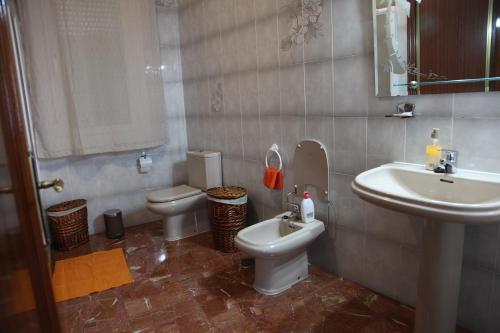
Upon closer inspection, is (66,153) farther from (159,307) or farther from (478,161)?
(478,161)

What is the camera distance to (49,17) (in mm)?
2918

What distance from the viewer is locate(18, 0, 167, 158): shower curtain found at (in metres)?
2.93

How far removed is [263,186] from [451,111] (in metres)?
1.56

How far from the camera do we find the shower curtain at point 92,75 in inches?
115

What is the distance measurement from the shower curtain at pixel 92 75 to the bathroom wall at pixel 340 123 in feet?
2.18

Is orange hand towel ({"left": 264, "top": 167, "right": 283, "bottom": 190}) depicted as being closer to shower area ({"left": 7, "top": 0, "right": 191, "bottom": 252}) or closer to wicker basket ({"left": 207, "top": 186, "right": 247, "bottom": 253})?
wicker basket ({"left": 207, "top": 186, "right": 247, "bottom": 253})

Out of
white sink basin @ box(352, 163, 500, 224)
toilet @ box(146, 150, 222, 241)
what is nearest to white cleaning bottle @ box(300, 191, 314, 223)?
white sink basin @ box(352, 163, 500, 224)

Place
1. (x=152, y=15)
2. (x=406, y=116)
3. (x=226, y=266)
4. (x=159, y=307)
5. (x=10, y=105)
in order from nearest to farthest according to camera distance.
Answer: (x=10, y=105)
(x=406, y=116)
(x=159, y=307)
(x=226, y=266)
(x=152, y=15)

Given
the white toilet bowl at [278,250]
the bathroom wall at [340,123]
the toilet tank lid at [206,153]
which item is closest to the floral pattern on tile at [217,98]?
the bathroom wall at [340,123]

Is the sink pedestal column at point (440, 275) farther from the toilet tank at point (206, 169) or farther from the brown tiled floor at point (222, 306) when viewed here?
the toilet tank at point (206, 169)

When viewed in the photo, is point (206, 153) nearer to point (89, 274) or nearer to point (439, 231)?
point (89, 274)

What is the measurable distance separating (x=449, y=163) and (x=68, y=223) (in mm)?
2926

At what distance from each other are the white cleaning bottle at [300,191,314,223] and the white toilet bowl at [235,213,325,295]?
0.04 meters

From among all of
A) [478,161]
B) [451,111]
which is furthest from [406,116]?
[478,161]
